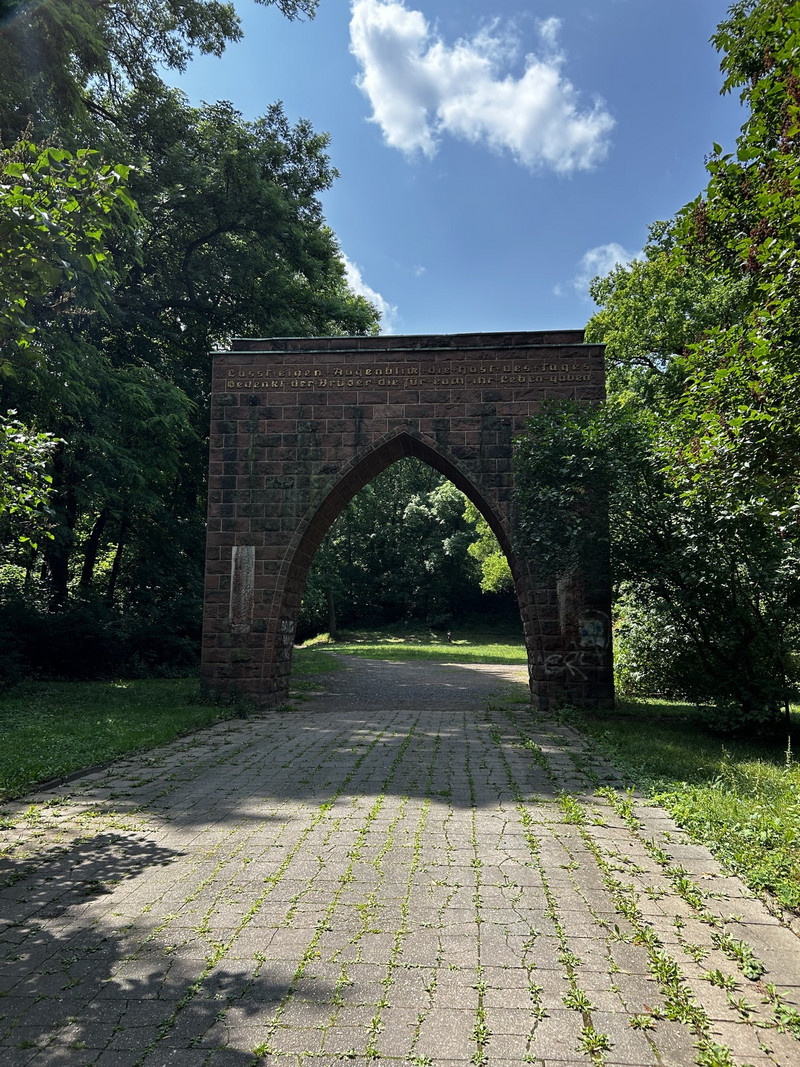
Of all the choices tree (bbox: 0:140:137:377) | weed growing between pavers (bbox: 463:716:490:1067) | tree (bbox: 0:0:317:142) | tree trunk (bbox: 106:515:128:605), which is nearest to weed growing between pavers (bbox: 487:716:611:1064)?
weed growing between pavers (bbox: 463:716:490:1067)

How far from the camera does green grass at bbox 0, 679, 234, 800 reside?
6355 mm

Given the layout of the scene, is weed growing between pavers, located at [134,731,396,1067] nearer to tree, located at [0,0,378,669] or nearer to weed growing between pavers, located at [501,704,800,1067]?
weed growing between pavers, located at [501,704,800,1067]

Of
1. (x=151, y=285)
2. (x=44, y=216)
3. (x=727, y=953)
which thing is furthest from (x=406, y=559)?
(x=727, y=953)

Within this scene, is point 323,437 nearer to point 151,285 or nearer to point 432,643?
point 151,285

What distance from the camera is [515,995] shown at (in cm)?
262

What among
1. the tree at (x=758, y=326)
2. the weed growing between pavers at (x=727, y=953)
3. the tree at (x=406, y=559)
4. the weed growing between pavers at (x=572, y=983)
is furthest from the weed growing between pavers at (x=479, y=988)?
the tree at (x=406, y=559)

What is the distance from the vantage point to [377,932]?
3121mm

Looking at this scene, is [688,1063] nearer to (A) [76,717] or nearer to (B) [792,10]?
(B) [792,10]

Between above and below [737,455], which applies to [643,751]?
below

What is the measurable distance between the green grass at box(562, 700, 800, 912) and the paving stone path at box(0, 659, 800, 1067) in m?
0.20

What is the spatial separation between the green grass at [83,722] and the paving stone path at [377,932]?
77 cm

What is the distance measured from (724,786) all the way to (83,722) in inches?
296

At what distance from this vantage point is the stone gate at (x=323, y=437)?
11.0 metres

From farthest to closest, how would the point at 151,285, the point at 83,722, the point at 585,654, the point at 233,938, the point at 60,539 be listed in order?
the point at 151,285
the point at 60,539
the point at 585,654
the point at 83,722
the point at 233,938
